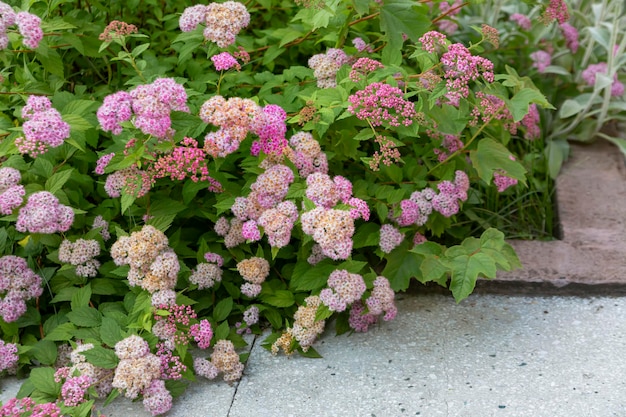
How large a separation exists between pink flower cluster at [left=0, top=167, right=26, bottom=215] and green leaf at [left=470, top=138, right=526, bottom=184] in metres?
1.42

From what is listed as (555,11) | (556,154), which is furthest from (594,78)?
(555,11)

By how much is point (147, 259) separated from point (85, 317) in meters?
0.29

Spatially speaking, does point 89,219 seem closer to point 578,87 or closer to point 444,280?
point 444,280

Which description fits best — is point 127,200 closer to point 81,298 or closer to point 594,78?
point 81,298

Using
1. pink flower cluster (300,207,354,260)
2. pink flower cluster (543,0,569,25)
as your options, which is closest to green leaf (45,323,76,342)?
pink flower cluster (300,207,354,260)

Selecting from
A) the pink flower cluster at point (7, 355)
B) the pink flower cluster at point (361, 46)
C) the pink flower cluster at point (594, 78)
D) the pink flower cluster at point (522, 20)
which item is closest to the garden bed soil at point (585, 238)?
the pink flower cluster at point (594, 78)

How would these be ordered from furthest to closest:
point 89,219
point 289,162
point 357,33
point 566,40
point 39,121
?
1. point 566,40
2. point 357,33
3. point 89,219
4. point 289,162
5. point 39,121

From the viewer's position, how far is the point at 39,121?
2.23 meters

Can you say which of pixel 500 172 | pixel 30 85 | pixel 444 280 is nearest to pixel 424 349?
pixel 444 280

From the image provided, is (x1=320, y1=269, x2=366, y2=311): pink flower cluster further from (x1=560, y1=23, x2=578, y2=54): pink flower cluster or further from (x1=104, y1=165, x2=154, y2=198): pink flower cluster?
(x1=560, y1=23, x2=578, y2=54): pink flower cluster

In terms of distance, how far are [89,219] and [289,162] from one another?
71 centimetres

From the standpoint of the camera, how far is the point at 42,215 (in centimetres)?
224

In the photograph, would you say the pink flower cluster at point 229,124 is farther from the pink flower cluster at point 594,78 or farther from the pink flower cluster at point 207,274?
the pink flower cluster at point 594,78

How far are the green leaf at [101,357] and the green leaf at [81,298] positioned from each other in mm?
233
